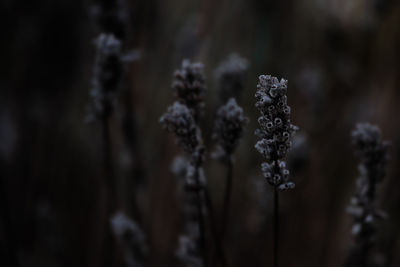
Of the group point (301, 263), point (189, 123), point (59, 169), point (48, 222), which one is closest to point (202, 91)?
point (189, 123)

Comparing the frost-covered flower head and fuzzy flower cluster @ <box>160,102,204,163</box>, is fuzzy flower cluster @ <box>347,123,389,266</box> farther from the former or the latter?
fuzzy flower cluster @ <box>160,102,204,163</box>

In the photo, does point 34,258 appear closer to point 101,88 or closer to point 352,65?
point 101,88

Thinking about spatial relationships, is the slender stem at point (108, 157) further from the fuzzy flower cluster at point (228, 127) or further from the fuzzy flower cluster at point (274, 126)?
the fuzzy flower cluster at point (274, 126)

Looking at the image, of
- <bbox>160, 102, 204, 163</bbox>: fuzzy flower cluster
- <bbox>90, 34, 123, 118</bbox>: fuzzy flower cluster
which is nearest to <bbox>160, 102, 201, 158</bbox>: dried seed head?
<bbox>160, 102, 204, 163</bbox>: fuzzy flower cluster

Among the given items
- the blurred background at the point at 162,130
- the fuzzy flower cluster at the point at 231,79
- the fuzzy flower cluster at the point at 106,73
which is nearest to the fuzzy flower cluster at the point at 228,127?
the fuzzy flower cluster at the point at 231,79

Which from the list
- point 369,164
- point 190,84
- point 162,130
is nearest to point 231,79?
point 190,84

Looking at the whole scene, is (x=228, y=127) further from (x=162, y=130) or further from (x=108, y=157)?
(x=162, y=130)
